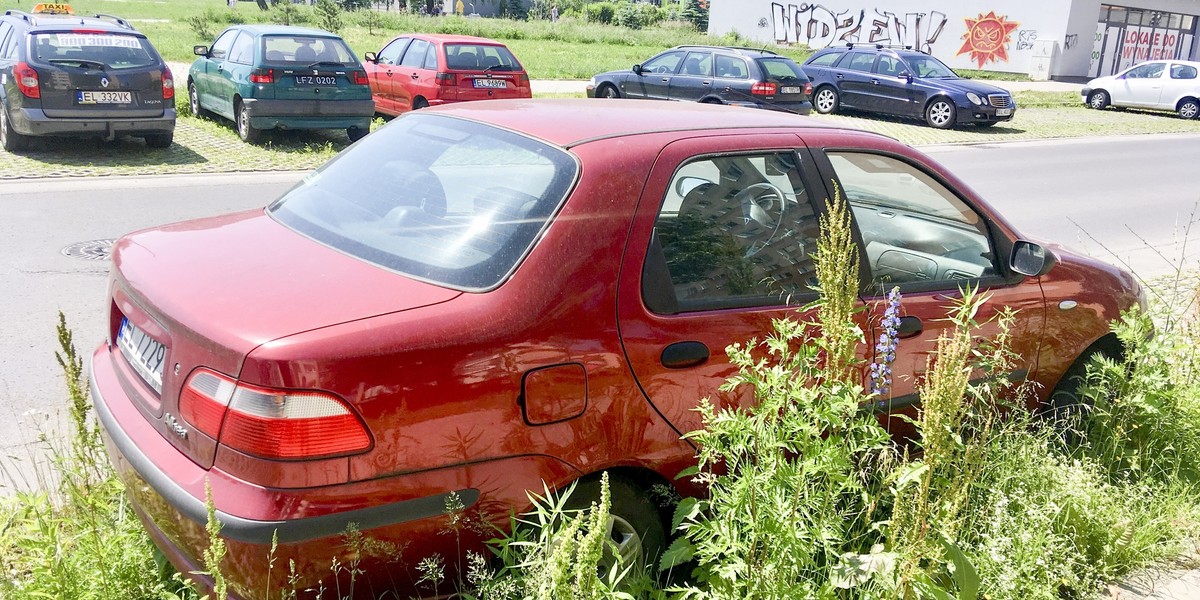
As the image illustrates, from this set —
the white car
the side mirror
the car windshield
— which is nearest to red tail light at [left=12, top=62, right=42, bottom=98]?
the side mirror

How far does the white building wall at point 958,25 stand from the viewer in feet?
131

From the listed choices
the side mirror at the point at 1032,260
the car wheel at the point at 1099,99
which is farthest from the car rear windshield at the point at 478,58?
the car wheel at the point at 1099,99

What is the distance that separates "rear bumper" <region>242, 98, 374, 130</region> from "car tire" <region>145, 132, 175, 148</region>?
1.11 meters

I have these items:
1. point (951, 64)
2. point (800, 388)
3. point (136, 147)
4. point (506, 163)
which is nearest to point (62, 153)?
point (136, 147)

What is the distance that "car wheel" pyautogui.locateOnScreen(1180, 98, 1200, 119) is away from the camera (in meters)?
28.2

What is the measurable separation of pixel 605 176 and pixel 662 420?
0.80m

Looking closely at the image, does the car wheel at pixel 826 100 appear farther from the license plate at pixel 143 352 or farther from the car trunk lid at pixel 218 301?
the license plate at pixel 143 352

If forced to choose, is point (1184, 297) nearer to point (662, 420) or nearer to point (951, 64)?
point (662, 420)

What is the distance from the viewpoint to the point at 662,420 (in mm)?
3066

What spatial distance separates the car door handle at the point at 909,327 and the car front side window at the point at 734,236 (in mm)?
403

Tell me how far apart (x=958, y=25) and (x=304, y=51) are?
3641 centimetres

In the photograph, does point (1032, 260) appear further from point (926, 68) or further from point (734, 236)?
point (926, 68)

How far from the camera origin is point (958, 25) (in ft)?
140

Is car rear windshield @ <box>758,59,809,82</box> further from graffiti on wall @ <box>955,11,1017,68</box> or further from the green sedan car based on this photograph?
graffiti on wall @ <box>955,11,1017,68</box>
